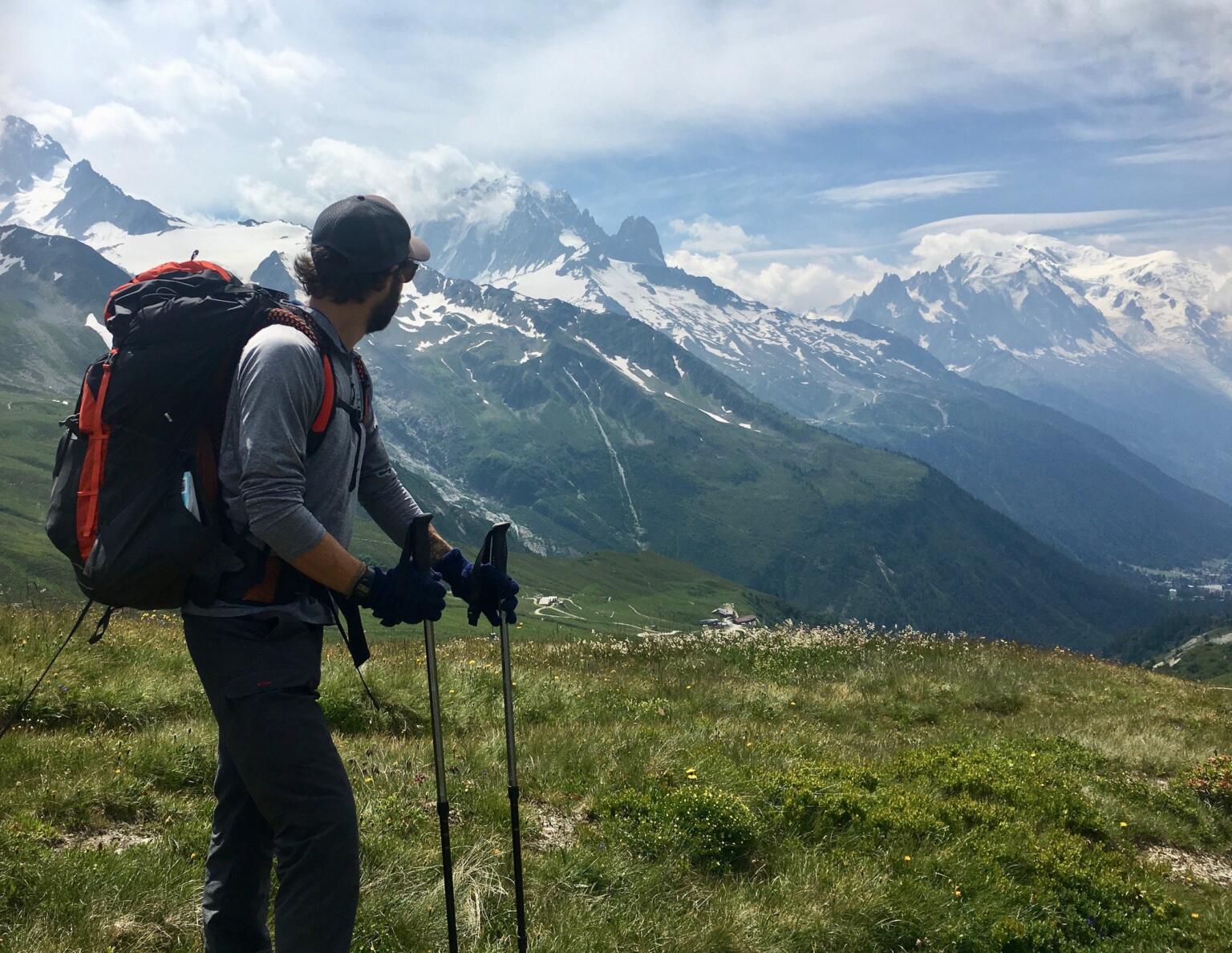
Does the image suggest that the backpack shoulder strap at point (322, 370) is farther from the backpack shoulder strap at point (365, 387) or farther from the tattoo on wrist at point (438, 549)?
the tattoo on wrist at point (438, 549)

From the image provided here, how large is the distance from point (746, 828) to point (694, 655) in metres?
→ 9.63

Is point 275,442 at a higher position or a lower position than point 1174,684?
higher

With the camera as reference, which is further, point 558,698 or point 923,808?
point 558,698

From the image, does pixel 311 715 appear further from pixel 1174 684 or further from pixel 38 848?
pixel 1174 684

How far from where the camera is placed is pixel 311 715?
4.35 m

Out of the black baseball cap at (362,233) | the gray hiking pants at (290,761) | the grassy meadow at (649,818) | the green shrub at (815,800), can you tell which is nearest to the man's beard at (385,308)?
the black baseball cap at (362,233)

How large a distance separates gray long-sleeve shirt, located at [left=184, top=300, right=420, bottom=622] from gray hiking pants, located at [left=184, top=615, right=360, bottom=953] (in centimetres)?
17

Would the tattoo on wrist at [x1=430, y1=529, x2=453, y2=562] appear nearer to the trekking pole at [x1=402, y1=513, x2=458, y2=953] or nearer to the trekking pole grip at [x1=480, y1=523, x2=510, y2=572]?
the trekking pole grip at [x1=480, y1=523, x2=510, y2=572]

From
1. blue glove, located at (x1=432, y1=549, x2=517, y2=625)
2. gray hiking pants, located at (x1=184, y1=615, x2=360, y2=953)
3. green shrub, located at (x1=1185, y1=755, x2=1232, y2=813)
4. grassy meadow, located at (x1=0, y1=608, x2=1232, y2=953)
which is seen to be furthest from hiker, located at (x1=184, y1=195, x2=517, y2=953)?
green shrub, located at (x1=1185, y1=755, x2=1232, y2=813)

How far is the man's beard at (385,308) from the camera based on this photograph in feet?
16.4

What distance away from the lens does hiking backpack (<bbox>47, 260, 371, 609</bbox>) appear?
13.4ft

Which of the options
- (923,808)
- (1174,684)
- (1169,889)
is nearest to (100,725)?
(923,808)

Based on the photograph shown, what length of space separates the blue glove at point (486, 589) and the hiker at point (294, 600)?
0.93 ft

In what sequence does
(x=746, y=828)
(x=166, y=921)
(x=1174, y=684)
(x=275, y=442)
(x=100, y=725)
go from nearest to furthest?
(x=275, y=442)
(x=166, y=921)
(x=746, y=828)
(x=100, y=725)
(x=1174, y=684)
